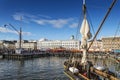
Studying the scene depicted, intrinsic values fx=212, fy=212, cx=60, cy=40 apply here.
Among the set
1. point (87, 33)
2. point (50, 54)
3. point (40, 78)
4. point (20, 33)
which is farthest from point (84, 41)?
point (50, 54)

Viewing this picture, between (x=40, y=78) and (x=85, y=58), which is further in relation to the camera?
(x=40, y=78)

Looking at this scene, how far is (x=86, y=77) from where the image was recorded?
2642 cm

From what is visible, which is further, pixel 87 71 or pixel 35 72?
pixel 35 72

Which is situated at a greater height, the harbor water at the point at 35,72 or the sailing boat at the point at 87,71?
the sailing boat at the point at 87,71

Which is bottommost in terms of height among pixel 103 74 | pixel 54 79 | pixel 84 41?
pixel 54 79

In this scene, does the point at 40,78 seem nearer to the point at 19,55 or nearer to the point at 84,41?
the point at 84,41

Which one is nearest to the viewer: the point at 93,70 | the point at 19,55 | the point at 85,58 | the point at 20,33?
the point at 93,70

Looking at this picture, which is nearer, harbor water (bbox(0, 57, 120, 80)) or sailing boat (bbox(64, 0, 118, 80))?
sailing boat (bbox(64, 0, 118, 80))

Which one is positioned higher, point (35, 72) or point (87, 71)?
point (87, 71)

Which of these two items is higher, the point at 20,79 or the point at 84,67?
the point at 84,67

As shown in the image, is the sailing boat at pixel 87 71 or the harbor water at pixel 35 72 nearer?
the sailing boat at pixel 87 71

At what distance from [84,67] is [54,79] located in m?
13.9

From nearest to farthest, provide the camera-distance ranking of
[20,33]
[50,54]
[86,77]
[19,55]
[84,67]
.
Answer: [86,77] → [84,67] → [19,55] → [20,33] → [50,54]

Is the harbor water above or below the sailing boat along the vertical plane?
below
